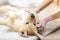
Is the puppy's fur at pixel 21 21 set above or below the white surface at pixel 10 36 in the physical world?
above

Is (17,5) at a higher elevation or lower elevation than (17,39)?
higher

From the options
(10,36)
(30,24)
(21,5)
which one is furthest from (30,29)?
(21,5)

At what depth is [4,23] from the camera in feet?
3.65

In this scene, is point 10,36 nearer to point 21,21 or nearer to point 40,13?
point 21,21

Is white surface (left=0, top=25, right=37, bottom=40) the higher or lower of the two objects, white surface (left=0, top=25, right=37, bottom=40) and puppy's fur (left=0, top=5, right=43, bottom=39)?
the lower

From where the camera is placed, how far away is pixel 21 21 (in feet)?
3.41

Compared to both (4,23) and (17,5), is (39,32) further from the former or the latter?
(17,5)

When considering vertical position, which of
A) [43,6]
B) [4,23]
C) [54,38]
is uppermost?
[43,6]

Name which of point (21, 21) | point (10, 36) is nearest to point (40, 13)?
point (21, 21)

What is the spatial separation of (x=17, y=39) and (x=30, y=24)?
0.15 metres

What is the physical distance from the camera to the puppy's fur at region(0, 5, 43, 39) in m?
0.92

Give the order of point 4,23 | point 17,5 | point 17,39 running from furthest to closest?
point 17,5, point 4,23, point 17,39

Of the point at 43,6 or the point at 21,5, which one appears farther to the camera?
the point at 21,5

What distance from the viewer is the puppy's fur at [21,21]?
36.3 inches
